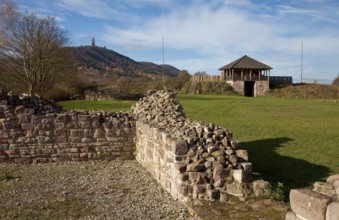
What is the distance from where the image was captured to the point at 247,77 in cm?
5744

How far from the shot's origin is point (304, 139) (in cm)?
1330

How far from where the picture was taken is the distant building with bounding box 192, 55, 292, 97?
56.6 m

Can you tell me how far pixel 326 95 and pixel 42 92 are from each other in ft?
129

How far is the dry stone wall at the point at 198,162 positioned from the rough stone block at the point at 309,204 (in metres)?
1.96

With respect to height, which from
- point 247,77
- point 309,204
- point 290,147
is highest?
point 247,77

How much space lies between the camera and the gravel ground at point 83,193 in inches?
258

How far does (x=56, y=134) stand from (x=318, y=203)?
341 inches

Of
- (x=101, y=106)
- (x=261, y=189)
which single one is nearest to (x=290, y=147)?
(x=261, y=189)

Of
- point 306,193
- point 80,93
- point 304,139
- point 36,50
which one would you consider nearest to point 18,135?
point 306,193

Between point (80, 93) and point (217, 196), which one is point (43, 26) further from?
point (217, 196)

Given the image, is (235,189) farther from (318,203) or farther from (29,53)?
(29,53)

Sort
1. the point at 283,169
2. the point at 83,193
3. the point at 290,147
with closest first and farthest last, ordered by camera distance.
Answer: the point at 83,193 → the point at 283,169 → the point at 290,147

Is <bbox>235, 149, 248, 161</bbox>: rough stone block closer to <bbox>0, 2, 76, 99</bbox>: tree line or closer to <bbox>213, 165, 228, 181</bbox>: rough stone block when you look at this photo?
<bbox>213, 165, 228, 181</bbox>: rough stone block

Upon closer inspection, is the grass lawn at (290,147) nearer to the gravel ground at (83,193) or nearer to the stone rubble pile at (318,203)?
the gravel ground at (83,193)
